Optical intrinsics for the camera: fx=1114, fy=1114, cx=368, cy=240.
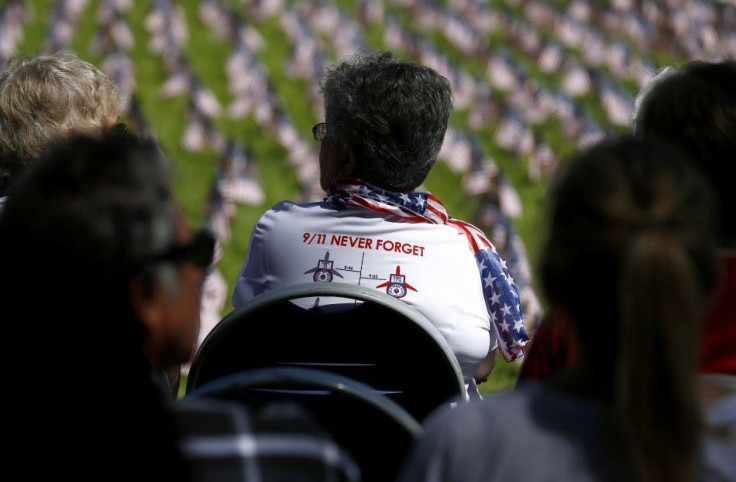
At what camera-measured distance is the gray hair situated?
3057 millimetres

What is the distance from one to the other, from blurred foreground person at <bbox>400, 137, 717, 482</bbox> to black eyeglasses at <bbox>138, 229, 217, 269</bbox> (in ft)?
1.39

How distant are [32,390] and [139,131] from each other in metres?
7.35

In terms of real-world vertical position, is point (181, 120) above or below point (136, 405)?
above

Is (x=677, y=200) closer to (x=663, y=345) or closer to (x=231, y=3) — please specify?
(x=663, y=345)

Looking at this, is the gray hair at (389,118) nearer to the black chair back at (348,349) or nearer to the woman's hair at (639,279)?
the black chair back at (348,349)

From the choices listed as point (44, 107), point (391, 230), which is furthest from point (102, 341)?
point (44, 107)

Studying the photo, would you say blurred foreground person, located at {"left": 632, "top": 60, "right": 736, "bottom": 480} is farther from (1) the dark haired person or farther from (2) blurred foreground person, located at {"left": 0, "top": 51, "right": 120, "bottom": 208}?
(2) blurred foreground person, located at {"left": 0, "top": 51, "right": 120, "bottom": 208}

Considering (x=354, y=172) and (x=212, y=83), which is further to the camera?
(x=212, y=83)

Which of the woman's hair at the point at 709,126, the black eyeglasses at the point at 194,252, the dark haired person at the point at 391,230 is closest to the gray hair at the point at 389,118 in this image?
the dark haired person at the point at 391,230

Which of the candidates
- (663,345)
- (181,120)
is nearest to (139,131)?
(181,120)

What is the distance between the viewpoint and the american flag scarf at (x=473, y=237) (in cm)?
296

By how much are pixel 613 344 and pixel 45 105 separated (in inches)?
90.5

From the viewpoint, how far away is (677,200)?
155cm

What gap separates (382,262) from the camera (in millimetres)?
2822
